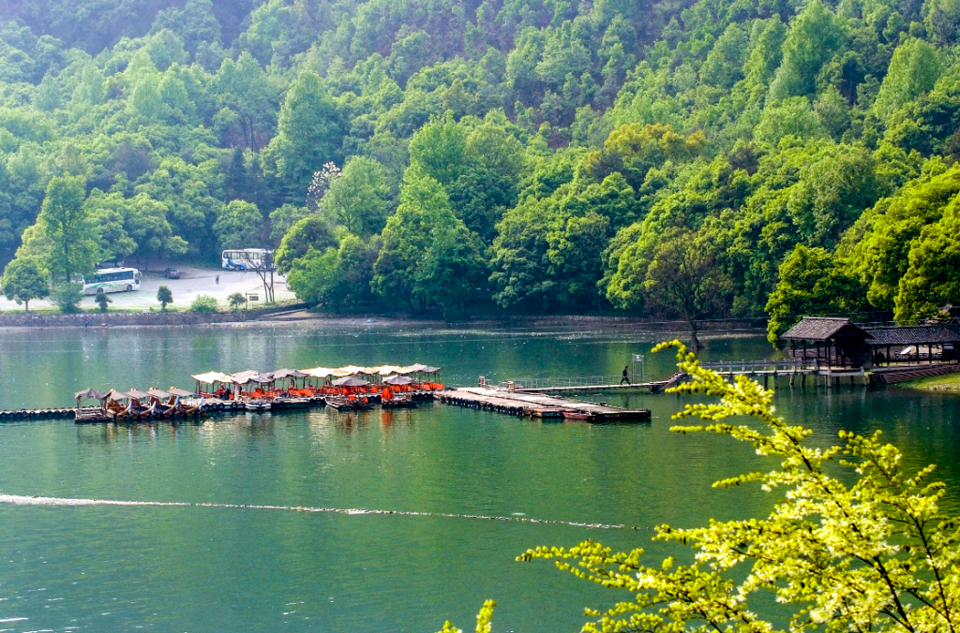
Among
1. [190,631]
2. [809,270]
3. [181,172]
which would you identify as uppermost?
[181,172]

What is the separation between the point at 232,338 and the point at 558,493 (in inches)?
2807

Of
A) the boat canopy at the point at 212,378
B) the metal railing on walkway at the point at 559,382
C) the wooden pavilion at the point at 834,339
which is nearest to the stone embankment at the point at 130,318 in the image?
the boat canopy at the point at 212,378

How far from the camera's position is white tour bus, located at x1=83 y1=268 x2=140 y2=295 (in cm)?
13725

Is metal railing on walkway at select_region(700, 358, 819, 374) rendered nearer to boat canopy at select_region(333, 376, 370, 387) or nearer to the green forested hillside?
the green forested hillside

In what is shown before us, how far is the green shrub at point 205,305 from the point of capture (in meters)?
128

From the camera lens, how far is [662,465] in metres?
48.4

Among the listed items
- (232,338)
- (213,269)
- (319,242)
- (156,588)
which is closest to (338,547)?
(156,588)

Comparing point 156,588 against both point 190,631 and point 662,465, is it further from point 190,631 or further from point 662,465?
point 662,465

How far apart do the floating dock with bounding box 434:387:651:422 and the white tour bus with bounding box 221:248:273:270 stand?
79.6 m

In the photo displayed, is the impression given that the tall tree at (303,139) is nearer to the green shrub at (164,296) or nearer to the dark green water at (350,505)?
the green shrub at (164,296)

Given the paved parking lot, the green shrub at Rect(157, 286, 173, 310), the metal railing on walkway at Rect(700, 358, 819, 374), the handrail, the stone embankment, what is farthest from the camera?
the paved parking lot

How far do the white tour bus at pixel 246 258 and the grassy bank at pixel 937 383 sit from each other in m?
91.2

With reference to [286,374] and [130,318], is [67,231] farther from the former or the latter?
[286,374]

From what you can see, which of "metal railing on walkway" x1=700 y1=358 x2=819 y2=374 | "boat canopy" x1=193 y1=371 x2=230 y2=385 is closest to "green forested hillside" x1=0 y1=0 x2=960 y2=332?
"metal railing on walkway" x1=700 y1=358 x2=819 y2=374
